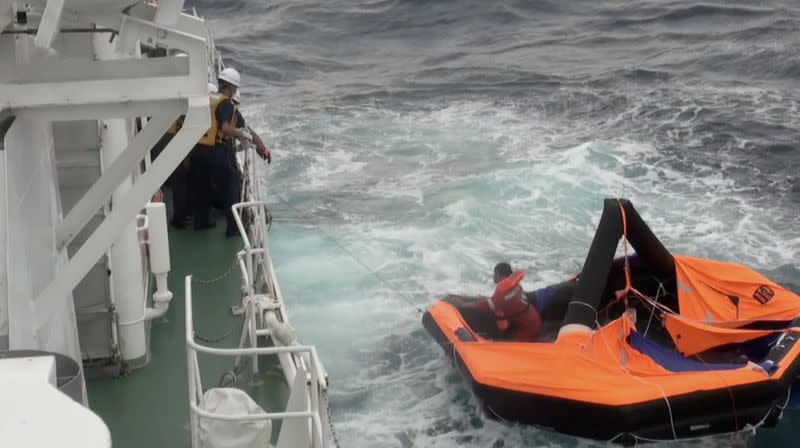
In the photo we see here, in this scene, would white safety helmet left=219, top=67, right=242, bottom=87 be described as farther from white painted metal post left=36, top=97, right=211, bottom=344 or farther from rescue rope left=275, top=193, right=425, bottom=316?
white painted metal post left=36, top=97, right=211, bottom=344

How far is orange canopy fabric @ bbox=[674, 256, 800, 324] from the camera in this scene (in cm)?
809

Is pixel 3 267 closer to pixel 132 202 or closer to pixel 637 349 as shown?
pixel 132 202

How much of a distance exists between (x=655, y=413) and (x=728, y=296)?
200cm

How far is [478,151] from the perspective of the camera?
15.3 m

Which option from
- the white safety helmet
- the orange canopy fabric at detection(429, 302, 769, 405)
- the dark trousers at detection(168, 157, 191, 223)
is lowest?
the orange canopy fabric at detection(429, 302, 769, 405)

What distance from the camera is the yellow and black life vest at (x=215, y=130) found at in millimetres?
7242

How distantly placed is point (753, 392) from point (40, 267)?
5.15 meters

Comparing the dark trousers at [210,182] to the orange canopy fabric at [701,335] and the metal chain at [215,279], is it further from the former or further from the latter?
the orange canopy fabric at [701,335]

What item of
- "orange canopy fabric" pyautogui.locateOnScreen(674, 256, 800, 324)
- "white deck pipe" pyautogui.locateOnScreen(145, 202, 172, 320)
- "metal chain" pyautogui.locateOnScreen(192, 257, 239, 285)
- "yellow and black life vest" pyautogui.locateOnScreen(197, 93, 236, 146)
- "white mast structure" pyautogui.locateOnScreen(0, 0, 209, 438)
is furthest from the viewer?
"orange canopy fabric" pyautogui.locateOnScreen(674, 256, 800, 324)

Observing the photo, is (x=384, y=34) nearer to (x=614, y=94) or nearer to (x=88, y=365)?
(x=614, y=94)

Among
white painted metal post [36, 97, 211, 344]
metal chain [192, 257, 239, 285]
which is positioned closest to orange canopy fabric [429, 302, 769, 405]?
metal chain [192, 257, 239, 285]

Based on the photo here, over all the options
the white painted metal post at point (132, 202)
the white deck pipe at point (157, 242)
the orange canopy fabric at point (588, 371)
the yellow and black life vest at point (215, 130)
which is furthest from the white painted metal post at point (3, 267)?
the orange canopy fabric at point (588, 371)

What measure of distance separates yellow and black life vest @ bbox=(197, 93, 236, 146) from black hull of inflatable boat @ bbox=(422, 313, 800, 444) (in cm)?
278

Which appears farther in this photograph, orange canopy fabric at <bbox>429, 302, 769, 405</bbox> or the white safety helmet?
the white safety helmet
